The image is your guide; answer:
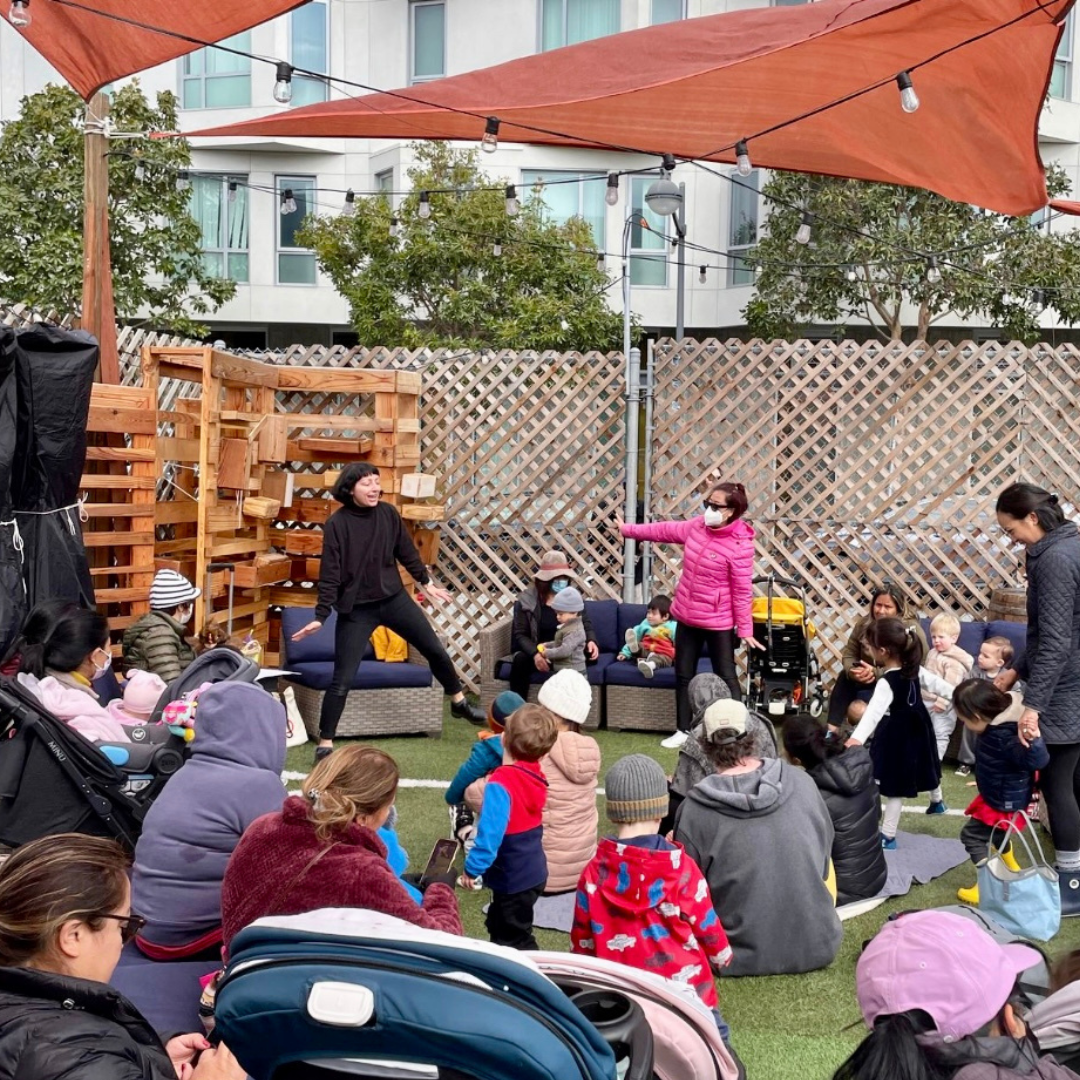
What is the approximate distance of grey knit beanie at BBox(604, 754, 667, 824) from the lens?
3.17m

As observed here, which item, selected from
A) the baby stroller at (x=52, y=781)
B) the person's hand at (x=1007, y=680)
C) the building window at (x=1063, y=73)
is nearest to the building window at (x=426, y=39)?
the building window at (x=1063, y=73)

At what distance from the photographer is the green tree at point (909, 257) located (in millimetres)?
14508

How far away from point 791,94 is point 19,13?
9.46 feet

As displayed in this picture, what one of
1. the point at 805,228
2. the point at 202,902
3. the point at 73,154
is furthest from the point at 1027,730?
the point at 73,154

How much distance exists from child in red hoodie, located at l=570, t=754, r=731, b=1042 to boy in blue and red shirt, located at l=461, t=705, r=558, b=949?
0.48m

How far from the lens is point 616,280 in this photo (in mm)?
17062

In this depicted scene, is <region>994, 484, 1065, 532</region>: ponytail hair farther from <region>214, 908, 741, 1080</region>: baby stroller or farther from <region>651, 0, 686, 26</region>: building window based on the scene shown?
<region>651, 0, 686, 26</region>: building window

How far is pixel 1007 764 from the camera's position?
4359 mm

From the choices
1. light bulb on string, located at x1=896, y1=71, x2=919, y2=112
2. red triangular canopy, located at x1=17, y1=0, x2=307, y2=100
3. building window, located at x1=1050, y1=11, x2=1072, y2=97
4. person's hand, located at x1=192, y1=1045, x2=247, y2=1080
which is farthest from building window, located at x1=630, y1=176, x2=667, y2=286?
person's hand, located at x1=192, y1=1045, x2=247, y2=1080

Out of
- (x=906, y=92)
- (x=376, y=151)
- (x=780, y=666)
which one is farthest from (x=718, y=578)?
(x=376, y=151)

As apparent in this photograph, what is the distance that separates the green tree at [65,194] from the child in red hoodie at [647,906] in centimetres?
1220

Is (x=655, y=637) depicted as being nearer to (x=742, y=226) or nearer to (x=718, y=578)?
(x=718, y=578)

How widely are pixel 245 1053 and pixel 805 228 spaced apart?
6.07m

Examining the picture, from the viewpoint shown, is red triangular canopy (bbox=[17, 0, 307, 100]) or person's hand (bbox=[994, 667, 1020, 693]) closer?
person's hand (bbox=[994, 667, 1020, 693])
